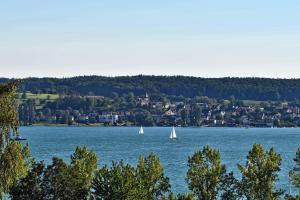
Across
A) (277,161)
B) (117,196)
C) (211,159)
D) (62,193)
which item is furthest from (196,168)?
(62,193)

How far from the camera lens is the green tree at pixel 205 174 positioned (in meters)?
67.3

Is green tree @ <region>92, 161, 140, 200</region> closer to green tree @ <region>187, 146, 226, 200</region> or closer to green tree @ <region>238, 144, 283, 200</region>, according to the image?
green tree @ <region>187, 146, 226, 200</region>

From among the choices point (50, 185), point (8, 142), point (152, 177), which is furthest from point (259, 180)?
point (8, 142)

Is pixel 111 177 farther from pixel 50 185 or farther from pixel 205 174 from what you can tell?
pixel 205 174

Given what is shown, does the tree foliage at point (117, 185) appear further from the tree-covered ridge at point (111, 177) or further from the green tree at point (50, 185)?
the green tree at point (50, 185)

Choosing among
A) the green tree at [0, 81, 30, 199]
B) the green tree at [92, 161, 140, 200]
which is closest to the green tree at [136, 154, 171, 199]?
the green tree at [92, 161, 140, 200]

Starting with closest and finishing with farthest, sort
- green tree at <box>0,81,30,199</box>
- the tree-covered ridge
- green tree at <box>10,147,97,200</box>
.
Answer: green tree at <box>0,81,30,199</box> → green tree at <box>10,147,97,200</box> → the tree-covered ridge

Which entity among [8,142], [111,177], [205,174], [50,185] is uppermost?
[8,142]

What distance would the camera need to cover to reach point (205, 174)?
223 ft

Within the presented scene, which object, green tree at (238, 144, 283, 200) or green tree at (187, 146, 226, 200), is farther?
green tree at (187, 146, 226, 200)

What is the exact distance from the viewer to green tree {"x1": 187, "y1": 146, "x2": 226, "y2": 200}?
67.3 meters

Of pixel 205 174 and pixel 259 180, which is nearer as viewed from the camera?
pixel 259 180

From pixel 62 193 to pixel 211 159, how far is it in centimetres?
1836

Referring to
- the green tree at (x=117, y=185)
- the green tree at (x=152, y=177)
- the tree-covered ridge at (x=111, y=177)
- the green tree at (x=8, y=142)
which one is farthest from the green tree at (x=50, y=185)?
the green tree at (x=152, y=177)
